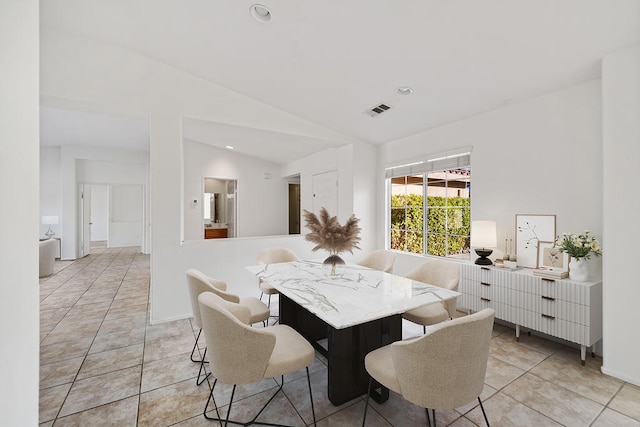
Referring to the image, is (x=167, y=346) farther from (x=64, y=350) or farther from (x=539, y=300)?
(x=539, y=300)

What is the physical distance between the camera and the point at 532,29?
86.6 inches

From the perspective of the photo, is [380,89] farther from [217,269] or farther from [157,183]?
[217,269]

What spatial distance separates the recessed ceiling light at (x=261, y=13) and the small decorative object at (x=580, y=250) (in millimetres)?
3417

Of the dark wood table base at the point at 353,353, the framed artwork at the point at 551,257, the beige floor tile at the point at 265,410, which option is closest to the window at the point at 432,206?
the framed artwork at the point at 551,257

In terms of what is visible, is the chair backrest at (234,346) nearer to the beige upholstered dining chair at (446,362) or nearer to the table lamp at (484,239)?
the beige upholstered dining chair at (446,362)

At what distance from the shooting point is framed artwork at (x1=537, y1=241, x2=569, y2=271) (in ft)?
9.23

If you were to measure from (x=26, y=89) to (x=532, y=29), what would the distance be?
3.12 metres

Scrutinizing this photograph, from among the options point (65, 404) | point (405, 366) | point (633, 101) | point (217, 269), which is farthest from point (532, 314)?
point (65, 404)

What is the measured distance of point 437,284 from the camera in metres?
2.73

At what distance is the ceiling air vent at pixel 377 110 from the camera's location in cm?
375

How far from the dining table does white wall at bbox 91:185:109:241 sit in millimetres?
10653

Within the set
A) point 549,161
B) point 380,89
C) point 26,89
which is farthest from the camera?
point 380,89

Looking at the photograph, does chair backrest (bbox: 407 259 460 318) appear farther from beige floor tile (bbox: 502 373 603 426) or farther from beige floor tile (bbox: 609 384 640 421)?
beige floor tile (bbox: 609 384 640 421)

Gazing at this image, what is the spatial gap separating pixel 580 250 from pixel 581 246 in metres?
0.04
